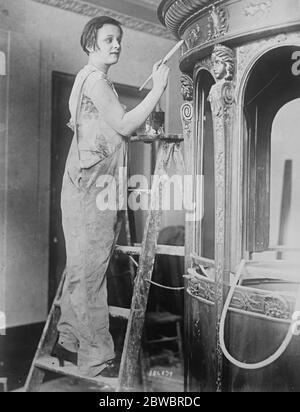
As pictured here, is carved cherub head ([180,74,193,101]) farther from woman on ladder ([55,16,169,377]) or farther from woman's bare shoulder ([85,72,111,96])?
woman's bare shoulder ([85,72,111,96])

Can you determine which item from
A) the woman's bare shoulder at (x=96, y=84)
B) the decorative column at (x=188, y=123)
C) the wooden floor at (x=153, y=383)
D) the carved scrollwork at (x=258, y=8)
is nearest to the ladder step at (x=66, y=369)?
the wooden floor at (x=153, y=383)

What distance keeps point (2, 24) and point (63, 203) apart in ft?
3.29

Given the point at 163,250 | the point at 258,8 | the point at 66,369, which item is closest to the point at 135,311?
the point at 163,250

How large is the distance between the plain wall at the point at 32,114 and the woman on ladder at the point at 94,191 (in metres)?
0.43

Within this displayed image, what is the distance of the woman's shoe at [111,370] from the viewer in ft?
7.88

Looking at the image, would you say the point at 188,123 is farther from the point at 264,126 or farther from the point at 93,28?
the point at 93,28

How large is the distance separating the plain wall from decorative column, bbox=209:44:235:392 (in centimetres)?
84

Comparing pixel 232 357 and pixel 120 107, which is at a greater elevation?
pixel 120 107

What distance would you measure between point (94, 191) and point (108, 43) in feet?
2.24

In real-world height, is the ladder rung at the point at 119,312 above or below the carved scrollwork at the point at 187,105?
below

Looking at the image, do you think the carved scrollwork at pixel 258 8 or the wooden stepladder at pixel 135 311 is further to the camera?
the wooden stepladder at pixel 135 311

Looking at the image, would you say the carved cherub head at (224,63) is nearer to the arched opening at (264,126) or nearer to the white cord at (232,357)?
the arched opening at (264,126)

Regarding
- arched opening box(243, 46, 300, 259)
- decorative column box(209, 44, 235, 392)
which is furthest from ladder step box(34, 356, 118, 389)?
arched opening box(243, 46, 300, 259)

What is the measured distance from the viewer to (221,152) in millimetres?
2033
